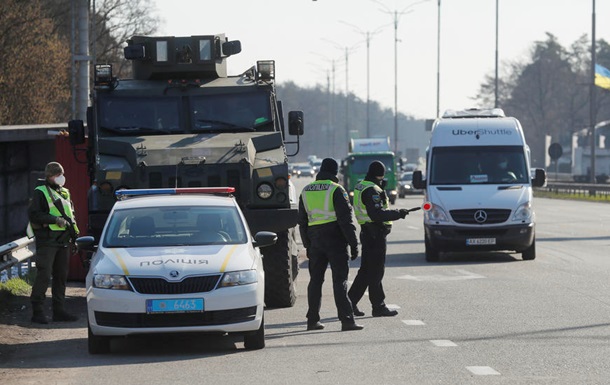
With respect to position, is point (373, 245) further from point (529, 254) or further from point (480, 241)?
point (529, 254)

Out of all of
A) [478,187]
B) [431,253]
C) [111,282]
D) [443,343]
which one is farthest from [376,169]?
[478,187]

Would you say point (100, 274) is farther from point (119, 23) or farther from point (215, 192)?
point (119, 23)

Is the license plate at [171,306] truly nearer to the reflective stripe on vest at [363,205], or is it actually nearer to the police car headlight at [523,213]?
the reflective stripe on vest at [363,205]

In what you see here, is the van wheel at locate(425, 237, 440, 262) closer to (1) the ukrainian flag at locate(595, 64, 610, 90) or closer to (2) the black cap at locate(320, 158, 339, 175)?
(2) the black cap at locate(320, 158, 339, 175)

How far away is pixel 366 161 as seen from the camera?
58.2 meters

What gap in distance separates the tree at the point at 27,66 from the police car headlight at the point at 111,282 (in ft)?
123

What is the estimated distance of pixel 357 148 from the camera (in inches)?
2378

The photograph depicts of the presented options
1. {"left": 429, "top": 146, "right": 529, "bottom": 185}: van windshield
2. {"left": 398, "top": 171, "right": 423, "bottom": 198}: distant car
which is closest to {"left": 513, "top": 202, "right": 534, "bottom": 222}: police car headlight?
{"left": 429, "top": 146, "right": 529, "bottom": 185}: van windshield

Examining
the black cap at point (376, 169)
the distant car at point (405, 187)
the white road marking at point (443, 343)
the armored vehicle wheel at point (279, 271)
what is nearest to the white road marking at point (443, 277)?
the armored vehicle wheel at point (279, 271)

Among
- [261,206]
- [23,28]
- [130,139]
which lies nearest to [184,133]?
[130,139]

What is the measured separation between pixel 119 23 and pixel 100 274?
218ft

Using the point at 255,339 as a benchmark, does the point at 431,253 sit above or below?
below

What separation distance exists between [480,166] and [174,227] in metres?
12.8

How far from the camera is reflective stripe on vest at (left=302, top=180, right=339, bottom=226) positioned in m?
14.7
